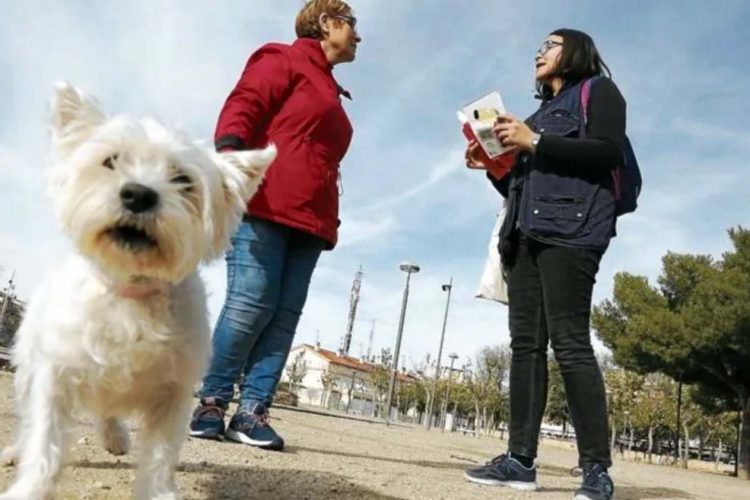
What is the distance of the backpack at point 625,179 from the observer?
13.9 feet

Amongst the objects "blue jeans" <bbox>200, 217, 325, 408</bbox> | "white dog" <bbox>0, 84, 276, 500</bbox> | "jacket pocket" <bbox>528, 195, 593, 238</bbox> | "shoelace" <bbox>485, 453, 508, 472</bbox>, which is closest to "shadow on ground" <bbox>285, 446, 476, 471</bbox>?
"blue jeans" <bbox>200, 217, 325, 408</bbox>

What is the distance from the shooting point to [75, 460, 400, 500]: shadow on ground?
3035mm

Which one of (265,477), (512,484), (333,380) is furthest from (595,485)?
(333,380)

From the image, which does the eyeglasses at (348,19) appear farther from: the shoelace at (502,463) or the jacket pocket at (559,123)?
the shoelace at (502,463)

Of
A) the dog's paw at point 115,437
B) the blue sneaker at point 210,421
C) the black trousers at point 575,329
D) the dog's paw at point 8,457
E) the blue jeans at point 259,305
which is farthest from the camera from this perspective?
the blue sneaker at point 210,421

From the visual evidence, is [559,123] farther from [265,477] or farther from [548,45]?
[265,477]

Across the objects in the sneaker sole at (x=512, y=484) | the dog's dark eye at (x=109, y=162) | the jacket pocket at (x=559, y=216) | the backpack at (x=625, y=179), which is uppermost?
the backpack at (x=625, y=179)

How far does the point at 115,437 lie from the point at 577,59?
3410 millimetres

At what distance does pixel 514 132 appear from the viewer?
4.21 meters

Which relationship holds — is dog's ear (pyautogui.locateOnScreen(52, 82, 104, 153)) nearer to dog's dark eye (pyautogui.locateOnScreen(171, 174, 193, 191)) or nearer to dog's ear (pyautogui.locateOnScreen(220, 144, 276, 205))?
dog's dark eye (pyautogui.locateOnScreen(171, 174, 193, 191))

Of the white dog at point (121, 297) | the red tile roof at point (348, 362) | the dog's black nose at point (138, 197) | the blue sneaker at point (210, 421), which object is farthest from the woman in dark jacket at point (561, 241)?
the red tile roof at point (348, 362)

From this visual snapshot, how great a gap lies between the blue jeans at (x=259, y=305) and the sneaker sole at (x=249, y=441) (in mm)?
180

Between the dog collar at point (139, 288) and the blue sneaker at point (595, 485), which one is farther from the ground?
→ the dog collar at point (139, 288)

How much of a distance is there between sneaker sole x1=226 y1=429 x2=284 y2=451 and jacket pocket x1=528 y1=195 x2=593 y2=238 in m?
2.05
